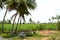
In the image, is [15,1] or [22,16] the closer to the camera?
[15,1]

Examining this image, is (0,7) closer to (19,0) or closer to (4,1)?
(4,1)

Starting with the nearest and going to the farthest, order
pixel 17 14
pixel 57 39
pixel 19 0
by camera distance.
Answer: pixel 57 39 → pixel 19 0 → pixel 17 14

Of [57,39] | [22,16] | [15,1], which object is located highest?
[15,1]

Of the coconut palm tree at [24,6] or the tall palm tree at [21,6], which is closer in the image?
the coconut palm tree at [24,6]

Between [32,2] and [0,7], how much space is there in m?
4.67

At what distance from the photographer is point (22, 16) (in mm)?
30531

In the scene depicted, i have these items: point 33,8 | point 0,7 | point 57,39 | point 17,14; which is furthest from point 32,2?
point 57,39

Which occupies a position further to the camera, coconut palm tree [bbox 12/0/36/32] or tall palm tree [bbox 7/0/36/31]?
tall palm tree [bbox 7/0/36/31]

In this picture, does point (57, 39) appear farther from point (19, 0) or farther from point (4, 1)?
point (4, 1)

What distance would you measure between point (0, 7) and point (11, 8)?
1886 millimetres

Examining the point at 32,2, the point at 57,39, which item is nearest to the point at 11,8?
the point at 32,2

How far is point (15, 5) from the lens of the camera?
96.1 ft

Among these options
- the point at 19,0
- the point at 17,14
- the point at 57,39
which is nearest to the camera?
the point at 57,39

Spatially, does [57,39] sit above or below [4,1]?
below
